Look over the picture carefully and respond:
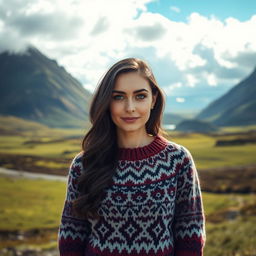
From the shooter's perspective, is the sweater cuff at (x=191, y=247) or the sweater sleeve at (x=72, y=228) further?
the sweater sleeve at (x=72, y=228)

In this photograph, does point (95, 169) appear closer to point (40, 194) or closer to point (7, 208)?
point (7, 208)

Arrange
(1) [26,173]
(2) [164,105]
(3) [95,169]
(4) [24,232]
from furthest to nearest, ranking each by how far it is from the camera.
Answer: (1) [26,173] < (4) [24,232] < (2) [164,105] < (3) [95,169]

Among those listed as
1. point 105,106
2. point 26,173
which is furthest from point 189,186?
point 26,173

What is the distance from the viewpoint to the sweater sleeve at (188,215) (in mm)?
3164

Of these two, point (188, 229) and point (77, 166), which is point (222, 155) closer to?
point (188, 229)

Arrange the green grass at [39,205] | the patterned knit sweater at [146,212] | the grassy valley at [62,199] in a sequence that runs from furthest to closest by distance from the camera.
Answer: the green grass at [39,205] → the grassy valley at [62,199] → the patterned knit sweater at [146,212]

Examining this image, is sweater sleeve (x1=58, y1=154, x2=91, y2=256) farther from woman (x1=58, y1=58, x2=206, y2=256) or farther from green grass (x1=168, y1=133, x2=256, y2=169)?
green grass (x1=168, y1=133, x2=256, y2=169)

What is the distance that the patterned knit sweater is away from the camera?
3111 millimetres

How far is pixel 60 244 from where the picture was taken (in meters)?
3.36

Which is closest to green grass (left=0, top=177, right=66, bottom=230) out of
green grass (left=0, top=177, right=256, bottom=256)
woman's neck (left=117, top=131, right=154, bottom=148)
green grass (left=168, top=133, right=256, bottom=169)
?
green grass (left=0, top=177, right=256, bottom=256)

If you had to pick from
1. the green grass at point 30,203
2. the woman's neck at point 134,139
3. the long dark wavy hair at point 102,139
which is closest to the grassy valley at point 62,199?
the green grass at point 30,203

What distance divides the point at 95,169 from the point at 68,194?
0.39m

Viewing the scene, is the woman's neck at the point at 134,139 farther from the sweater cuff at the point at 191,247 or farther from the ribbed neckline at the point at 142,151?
the sweater cuff at the point at 191,247

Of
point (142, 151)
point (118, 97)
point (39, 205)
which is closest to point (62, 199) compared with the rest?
point (39, 205)
